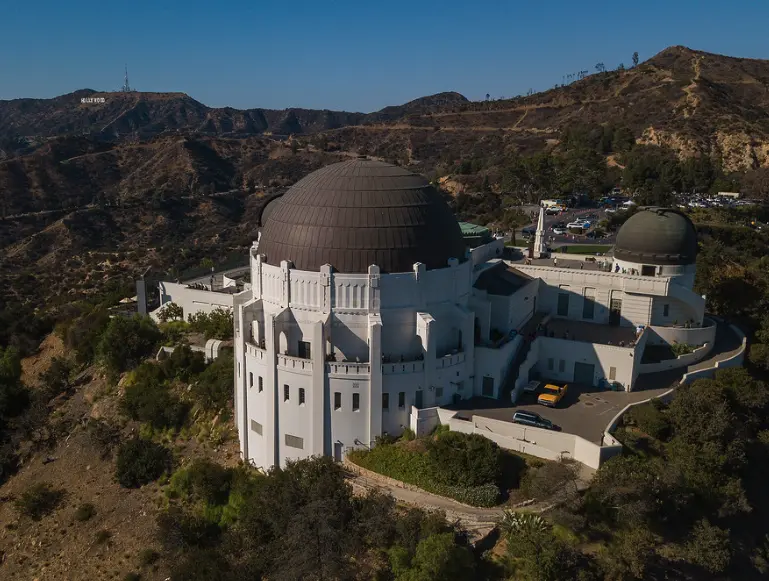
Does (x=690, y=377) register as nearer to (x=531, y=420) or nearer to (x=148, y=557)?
(x=531, y=420)

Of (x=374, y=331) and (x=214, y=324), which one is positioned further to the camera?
(x=214, y=324)

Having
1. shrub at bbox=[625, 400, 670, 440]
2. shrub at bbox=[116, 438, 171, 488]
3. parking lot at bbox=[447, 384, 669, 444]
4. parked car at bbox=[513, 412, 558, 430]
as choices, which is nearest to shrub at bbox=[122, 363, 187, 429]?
shrub at bbox=[116, 438, 171, 488]

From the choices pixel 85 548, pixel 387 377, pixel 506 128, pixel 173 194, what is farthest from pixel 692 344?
pixel 506 128

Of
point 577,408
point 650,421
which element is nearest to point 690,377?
point 650,421

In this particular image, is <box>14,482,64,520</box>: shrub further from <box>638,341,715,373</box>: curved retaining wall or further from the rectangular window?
<box>638,341,715,373</box>: curved retaining wall

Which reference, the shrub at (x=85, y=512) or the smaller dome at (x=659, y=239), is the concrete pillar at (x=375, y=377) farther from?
the smaller dome at (x=659, y=239)

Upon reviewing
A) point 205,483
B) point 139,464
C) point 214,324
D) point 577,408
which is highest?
point 214,324

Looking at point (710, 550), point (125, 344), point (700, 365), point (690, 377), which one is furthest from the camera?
point (125, 344)
